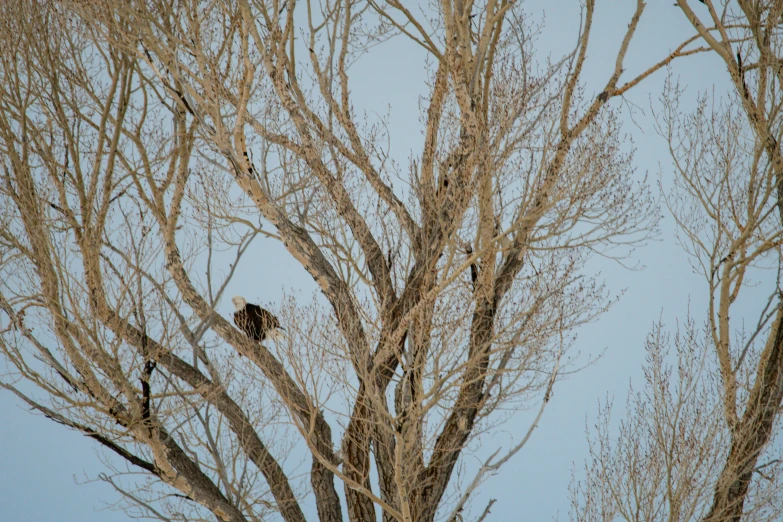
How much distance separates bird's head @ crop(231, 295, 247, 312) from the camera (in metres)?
6.39

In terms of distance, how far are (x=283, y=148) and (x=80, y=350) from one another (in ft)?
6.76

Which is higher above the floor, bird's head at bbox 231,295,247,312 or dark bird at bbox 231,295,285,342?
bird's head at bbox 231,295,247,312

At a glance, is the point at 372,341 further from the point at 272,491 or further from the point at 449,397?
the point at 272,491

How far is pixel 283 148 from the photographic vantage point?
6379 mm

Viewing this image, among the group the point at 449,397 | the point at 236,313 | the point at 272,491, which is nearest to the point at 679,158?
the point at 449,397

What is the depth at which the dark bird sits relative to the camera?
20.5 feet

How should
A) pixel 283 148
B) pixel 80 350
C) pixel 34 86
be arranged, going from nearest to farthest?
pixel 80 350, pixel 34 86, pixel 283 148

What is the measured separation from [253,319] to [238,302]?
18 centimetres

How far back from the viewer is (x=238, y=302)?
6.41 meters

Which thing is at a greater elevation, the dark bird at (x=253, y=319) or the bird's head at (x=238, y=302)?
the bird's head at (x=238, y=302)

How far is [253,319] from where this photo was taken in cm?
638

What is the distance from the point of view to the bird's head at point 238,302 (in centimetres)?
639

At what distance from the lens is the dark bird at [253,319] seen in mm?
6254

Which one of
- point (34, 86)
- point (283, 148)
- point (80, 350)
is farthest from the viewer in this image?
point (283, 148)
